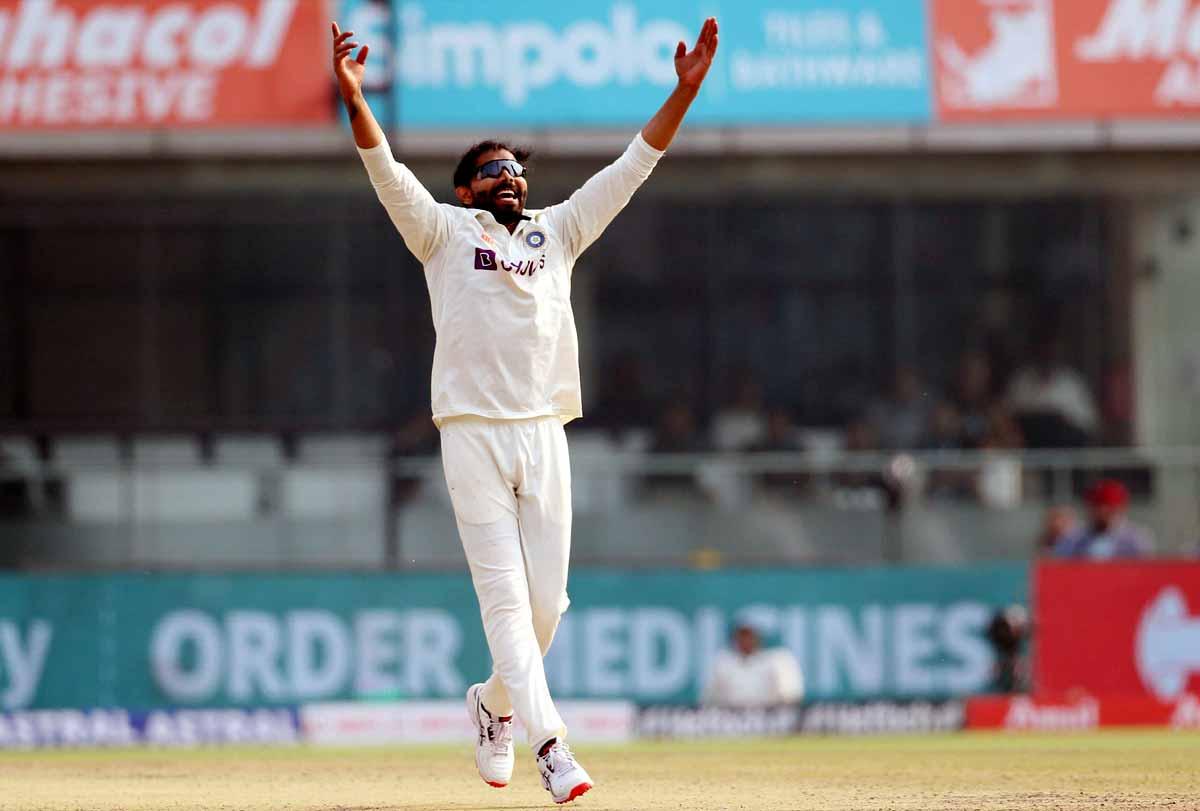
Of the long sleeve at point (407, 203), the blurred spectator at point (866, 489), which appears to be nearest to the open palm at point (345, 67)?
the long sleeve at point (407, 203)

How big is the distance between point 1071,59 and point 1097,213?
64.0 inches

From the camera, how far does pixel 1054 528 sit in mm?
15625

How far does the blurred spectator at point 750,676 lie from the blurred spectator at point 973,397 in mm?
3939

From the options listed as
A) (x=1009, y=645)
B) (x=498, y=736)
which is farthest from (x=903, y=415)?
(x=498, y=736)

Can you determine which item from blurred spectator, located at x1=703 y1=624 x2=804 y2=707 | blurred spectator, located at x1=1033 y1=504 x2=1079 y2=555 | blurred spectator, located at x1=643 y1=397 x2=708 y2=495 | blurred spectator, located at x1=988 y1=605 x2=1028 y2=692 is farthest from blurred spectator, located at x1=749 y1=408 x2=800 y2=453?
blurred spectator, located at x1=703 y1=624 x2=804 y2=707

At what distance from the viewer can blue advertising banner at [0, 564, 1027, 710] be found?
14758mm

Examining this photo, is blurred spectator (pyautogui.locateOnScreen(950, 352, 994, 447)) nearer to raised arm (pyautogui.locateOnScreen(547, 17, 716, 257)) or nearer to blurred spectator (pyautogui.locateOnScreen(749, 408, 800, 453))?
blurred spectator (pyautogui.locateOnScreen(749, 408, 800, 453))

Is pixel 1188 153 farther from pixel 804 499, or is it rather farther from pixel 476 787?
pixel 476 787

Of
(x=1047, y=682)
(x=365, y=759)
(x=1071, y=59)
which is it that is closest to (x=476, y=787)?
(x=365, y=759)

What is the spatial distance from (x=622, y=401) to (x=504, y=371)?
11.1 metres

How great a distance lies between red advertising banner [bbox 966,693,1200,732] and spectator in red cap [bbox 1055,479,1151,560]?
4.40 ft

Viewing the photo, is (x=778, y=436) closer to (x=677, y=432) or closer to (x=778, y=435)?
(x=778, y=435)

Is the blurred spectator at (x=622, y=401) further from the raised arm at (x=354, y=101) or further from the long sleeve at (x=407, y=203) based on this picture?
the raised arm at (x=354, y=101)

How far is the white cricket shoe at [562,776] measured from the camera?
625 centimetres
